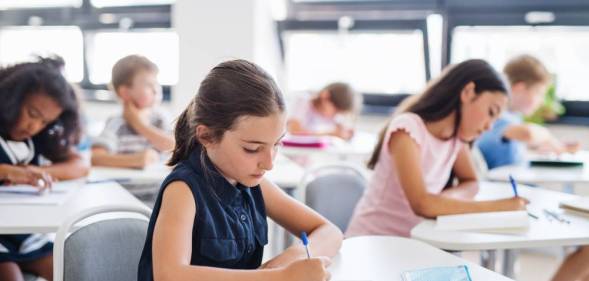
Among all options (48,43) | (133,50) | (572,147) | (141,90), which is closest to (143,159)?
(141,90)

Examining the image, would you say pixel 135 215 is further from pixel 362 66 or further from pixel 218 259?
pixel 362 66

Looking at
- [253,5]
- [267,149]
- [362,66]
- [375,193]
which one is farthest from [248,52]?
[267,149]

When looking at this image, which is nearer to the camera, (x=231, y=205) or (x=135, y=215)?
(x=231, y=205)

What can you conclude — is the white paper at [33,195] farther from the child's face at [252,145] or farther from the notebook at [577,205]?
the notebook at [577,205]

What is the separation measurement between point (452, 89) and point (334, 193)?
560 mm

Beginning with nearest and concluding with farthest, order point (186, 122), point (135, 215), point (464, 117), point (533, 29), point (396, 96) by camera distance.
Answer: point (186, 122)
point (135, 215)
point (464, 117)
point (533, 29)
point (396, 96)

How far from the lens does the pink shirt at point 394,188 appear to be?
7.18 ft

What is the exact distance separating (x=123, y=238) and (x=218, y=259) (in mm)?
298

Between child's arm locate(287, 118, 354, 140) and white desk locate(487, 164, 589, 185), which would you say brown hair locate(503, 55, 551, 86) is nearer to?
white desk locate(487, 164, 589, 185)

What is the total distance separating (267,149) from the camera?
1390 millimetres

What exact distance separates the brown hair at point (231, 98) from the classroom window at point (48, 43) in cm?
487

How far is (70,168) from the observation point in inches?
95.2

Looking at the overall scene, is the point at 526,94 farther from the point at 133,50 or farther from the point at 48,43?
the point at 48,43

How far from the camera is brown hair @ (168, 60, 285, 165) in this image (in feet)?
4.52
